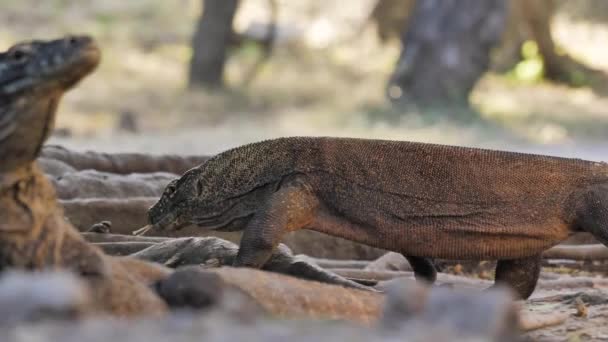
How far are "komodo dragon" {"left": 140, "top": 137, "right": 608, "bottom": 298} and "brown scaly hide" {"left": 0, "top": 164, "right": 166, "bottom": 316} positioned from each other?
78.6 inches

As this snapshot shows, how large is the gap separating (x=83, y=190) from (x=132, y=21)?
16.5 meters

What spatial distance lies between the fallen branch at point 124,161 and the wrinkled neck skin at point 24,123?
18.7 feet

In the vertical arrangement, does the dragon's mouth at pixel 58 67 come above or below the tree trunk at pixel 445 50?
below

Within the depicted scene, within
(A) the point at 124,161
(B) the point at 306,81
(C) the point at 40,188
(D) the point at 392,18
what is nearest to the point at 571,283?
(A) the point at 124,161

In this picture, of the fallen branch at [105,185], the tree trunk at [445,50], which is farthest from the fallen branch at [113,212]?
the tree trunk at [445,50]

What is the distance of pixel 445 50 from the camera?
731 inches

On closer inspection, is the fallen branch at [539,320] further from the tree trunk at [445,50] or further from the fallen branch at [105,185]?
the tree trunk at [445,50]

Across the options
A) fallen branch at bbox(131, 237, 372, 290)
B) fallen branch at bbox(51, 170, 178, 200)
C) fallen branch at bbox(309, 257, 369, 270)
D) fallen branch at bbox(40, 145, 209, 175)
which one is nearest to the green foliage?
fallen branch at bbox(40, 145, 209, 175)

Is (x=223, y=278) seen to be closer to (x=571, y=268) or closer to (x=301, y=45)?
(x=571, y=268)

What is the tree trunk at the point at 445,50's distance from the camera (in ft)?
60.1

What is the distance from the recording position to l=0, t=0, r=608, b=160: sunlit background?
17.4m

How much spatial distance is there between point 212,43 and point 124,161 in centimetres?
1057

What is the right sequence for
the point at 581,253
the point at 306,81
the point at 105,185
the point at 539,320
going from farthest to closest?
the point at 306,81
the point at 581,253
the point at 105,185
the point at 539,320

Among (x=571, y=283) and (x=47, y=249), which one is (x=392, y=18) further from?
(x=47, y=249)
